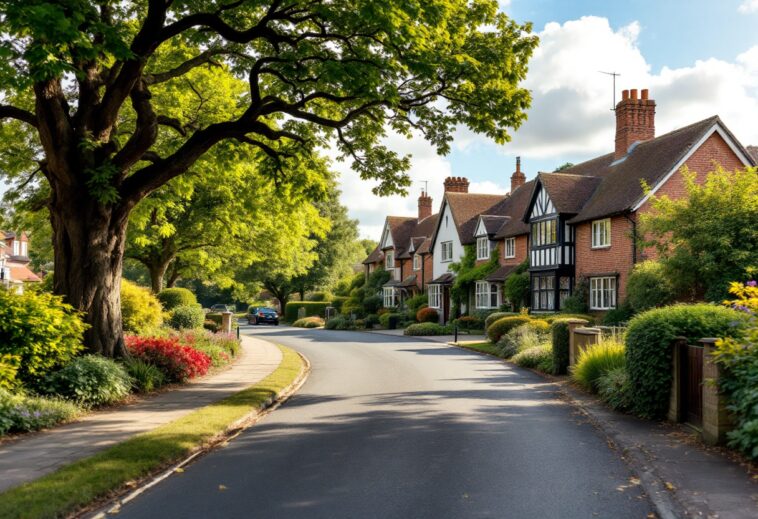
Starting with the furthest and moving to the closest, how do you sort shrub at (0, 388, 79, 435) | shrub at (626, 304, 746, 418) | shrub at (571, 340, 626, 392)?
shrub at (571, 340, 626, 392) < shrub at (626, 304, 746, 418) < shrub at (0, 388, 79, 435)

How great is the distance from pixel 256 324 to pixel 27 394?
1916 inches

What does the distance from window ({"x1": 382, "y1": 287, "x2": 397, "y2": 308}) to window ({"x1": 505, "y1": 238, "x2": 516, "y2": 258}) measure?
18.3 meters

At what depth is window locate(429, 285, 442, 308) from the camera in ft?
154

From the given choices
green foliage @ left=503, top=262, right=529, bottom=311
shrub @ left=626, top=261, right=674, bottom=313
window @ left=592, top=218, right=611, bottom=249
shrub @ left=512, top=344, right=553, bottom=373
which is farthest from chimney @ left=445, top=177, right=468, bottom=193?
shrub @ left=512, top=344, right=553, bottom=373

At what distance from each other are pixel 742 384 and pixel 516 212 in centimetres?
3384

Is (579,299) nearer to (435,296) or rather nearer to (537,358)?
(537,358)

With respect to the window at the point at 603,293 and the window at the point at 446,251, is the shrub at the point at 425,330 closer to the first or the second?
the window at the point at 603,293

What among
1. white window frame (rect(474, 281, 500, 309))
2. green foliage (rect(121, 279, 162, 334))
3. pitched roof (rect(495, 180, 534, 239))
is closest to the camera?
green foliage (rect(121, 279, 162, 334))

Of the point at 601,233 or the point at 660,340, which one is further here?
the point at 601,233

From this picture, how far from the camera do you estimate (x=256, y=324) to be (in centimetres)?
5888

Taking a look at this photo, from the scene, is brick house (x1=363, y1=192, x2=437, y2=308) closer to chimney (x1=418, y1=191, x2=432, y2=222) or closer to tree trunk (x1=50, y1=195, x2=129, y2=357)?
chimney (x1=418, y1=191, x2=432, y2=222)

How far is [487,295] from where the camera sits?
39.9 meters

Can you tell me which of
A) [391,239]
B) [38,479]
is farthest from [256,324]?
[38,479]

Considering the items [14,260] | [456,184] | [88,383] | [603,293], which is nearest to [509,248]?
[603,293]
